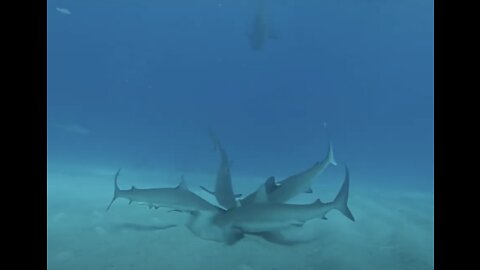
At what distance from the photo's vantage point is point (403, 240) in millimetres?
4676

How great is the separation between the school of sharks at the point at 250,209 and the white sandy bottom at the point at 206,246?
14cm

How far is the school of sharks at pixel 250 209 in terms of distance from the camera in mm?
4227

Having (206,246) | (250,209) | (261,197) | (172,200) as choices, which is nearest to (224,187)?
(172,200)

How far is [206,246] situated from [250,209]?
0.54m

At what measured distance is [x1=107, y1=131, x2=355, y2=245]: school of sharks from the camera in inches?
166

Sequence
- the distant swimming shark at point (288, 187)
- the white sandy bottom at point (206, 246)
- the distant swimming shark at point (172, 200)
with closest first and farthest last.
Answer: the white sandy bottom at point (206, 246)
the distant swimming shark at point (172, 200)
the distant swimming shark at point (288, 187)

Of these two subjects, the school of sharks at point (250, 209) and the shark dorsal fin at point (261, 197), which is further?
the shark dorsal fin at point (261, 197)

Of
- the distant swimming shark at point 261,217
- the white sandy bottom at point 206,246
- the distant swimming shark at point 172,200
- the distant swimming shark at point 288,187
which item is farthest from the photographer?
the distant swimming shark at point 288,187

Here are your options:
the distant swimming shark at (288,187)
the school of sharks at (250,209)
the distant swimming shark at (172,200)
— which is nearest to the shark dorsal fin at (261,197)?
the school of sharks at (250,209)

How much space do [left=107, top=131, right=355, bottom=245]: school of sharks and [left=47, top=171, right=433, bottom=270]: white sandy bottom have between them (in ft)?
0.44

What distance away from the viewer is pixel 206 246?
405 centimetres

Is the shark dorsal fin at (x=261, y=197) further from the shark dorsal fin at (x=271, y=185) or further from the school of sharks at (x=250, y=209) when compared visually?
the shark dorsal fin at (x=271, y=185)
